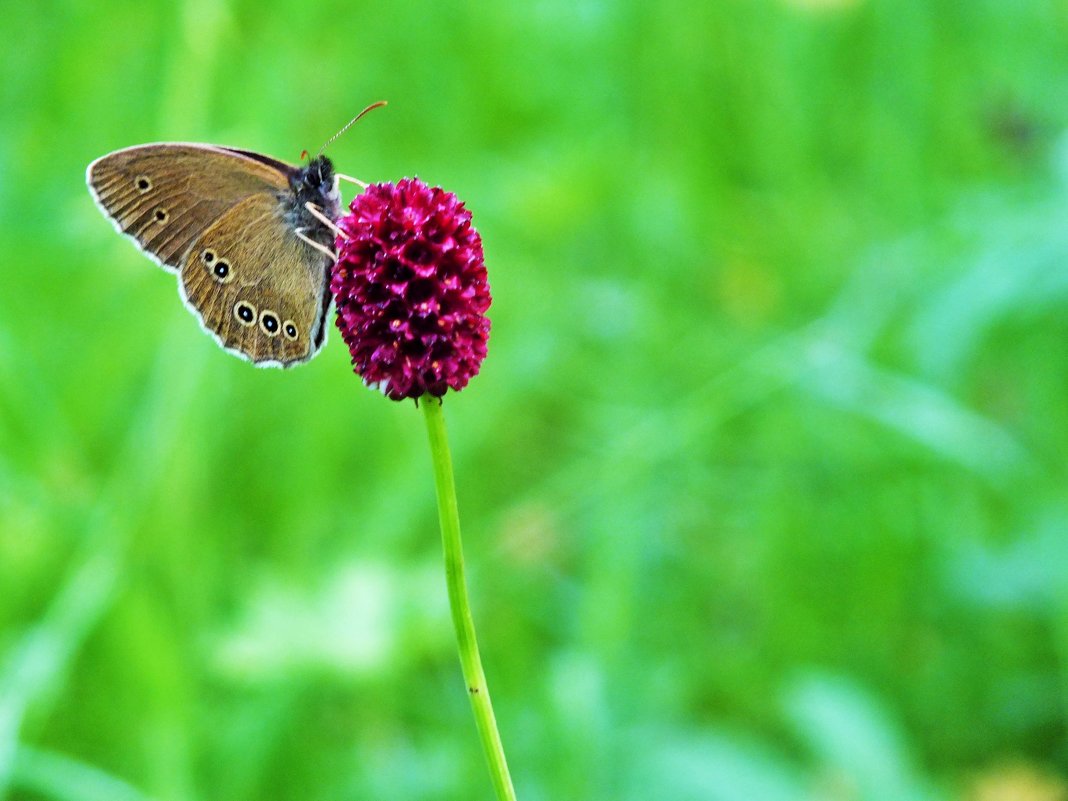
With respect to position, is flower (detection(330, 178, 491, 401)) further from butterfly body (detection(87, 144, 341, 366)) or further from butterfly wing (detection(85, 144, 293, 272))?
butterfly wing (detection(85, 144, 293, 272))

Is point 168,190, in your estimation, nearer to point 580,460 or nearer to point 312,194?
point 312,194

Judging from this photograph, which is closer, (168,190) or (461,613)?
(461,613)

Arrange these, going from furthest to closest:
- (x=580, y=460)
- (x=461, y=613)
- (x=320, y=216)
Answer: (x=580, y=460) < (x=320, y=216) < (x=461, y=613)

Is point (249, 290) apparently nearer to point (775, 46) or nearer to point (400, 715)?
point (400, 715)

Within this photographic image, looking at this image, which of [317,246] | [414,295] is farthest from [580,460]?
[414,295]

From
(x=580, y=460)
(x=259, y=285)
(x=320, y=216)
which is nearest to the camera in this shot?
(x=320, y=216)

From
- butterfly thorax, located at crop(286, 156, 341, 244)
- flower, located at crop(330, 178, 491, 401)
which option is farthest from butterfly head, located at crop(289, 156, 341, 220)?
flower, located at crop(330, 178, 491, 401)

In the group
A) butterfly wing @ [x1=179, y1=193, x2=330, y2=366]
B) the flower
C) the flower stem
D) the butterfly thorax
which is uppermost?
the butterfly thorax
